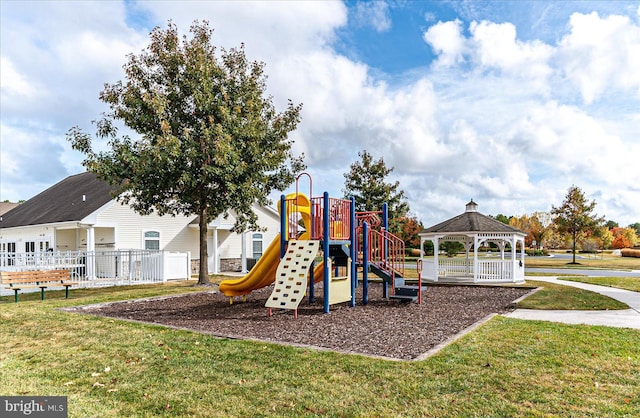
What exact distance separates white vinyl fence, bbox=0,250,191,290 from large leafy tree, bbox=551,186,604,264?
1276 inches

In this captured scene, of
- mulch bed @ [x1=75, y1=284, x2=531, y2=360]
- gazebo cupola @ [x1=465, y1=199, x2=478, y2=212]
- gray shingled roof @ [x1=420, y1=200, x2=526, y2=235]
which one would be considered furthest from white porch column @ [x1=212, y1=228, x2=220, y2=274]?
gazebo cupola @ [x1=465, y1=199, x2=478, y2=212]

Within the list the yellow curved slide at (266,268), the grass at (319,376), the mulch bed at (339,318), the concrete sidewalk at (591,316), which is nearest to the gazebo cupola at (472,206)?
the mulch bed at (339,318)

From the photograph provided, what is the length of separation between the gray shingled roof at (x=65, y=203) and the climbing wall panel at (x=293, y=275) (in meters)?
13.4

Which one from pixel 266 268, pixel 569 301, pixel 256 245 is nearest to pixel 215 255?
pixel 256 245

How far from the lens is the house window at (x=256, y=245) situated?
28.1m

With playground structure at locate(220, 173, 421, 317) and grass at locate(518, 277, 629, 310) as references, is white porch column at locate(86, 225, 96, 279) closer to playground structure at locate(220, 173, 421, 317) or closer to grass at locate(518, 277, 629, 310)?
playground structure at locate(220, 173, 421, 317)

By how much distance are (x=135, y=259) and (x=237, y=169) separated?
6.45m

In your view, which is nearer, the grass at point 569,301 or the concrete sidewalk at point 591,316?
the concrete sidewalk at point 591,316

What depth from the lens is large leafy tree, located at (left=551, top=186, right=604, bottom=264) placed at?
38875 millimetres

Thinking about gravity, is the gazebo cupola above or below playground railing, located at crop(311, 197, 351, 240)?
above

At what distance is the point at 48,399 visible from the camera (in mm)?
5039

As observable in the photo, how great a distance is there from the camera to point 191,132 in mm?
17484

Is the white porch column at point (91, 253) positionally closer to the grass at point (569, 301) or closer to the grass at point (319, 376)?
the grass at point (319, 376)

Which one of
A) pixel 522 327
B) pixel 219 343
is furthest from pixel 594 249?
pixel 219 343
